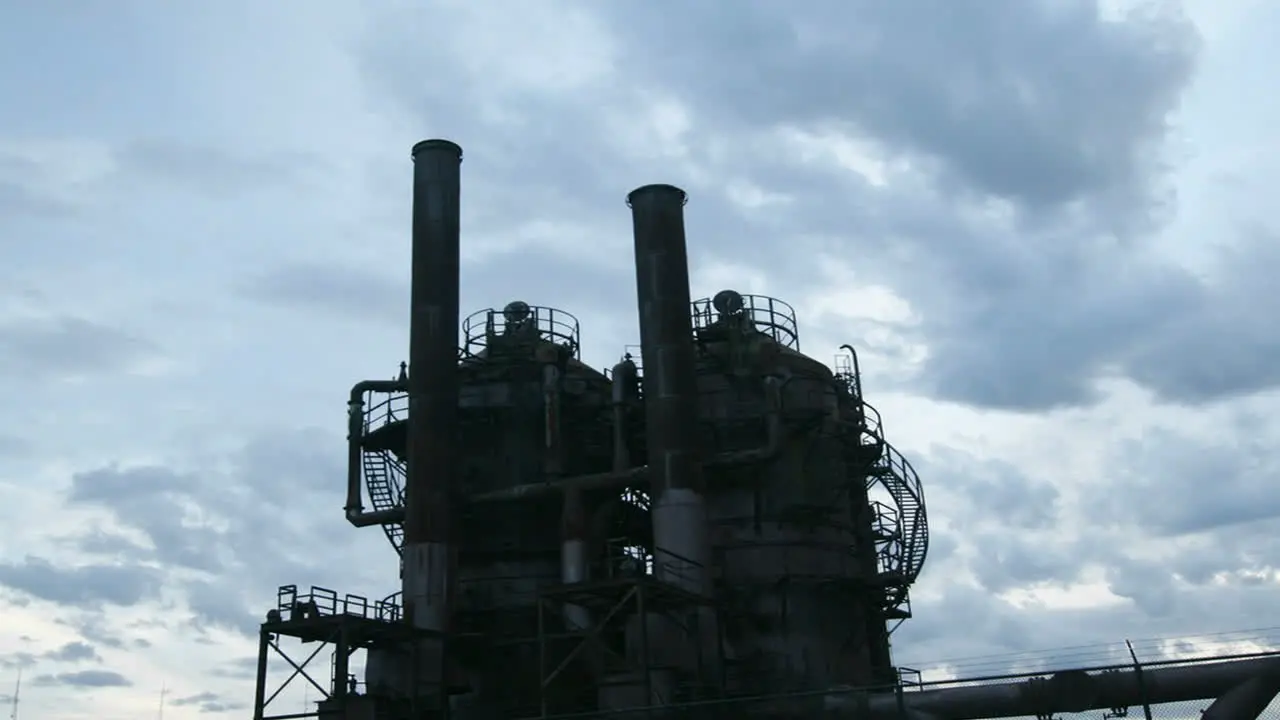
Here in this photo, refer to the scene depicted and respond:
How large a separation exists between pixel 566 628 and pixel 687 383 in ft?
27.1

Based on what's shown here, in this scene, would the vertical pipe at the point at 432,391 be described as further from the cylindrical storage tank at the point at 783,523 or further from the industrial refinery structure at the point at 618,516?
the cylindrical storage tank at the point at 783,523

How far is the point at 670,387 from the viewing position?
36.5m

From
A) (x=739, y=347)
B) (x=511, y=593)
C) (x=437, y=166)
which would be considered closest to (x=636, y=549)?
(x=511, y=593)

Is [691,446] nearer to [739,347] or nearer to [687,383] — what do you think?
[687,383]

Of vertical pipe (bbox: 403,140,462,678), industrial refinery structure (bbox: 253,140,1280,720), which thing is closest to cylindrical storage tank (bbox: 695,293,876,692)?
industrial refinery structure (bbox: 253,140,1280,720)

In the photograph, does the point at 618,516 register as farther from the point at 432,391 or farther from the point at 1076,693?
the point at 1076,693

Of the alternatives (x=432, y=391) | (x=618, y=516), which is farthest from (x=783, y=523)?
(x=432, y=391)

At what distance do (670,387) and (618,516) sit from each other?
492cm

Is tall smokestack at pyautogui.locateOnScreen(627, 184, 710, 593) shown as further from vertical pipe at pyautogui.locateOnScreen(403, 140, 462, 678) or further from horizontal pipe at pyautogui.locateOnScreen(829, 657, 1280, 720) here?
horizontal pipe at pyautogui.locateOnScreen(829, 657, 1280, 720)

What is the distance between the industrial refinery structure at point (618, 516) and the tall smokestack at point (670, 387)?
0.22ft

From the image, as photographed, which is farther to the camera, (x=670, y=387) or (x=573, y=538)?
(x=670, y=387)

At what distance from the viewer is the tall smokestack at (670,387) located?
34719 millimetres

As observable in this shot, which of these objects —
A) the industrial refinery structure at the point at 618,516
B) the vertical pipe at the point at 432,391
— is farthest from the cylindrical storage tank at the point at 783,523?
the vertical pipe at the point at 432,391

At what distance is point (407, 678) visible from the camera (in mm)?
33938
